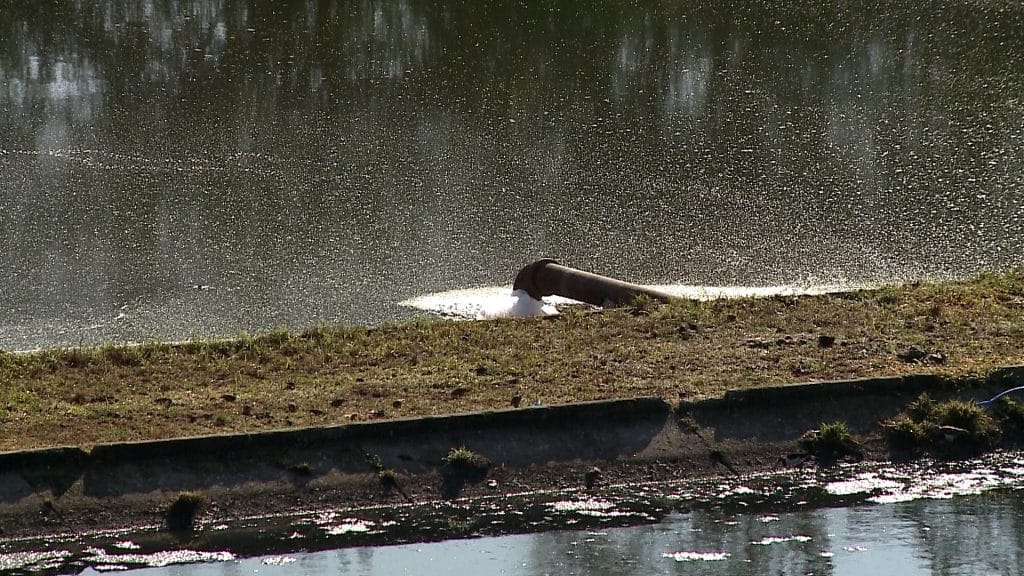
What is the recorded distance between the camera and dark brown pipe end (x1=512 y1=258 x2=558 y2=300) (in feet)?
33.4

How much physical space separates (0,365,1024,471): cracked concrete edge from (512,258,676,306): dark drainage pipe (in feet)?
6.66

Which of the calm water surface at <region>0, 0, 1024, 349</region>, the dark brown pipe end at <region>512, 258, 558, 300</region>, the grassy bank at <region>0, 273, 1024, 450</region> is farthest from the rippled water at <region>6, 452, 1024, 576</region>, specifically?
the calm water surface at <region>0, 0, 1024, 349</region>

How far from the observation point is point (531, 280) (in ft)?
33.4

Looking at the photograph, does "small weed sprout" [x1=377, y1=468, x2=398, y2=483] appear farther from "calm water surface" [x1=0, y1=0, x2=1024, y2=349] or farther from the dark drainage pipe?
"calm water surface" [x1=0, y1=0, x2=1024, y2=349]

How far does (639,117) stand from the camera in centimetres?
1644

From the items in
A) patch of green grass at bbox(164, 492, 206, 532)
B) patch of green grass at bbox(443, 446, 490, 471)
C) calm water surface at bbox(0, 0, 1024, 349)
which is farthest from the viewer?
calm water surface at bbox(0, 0, 1024, 349)

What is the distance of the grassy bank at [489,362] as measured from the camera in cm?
741

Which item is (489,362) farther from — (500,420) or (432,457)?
(432,457)

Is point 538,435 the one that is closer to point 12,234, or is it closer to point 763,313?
point 763,313

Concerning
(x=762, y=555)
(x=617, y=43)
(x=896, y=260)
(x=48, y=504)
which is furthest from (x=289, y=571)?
(x=617, y=43)

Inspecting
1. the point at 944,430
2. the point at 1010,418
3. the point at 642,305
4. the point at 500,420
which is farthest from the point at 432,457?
the point at 1010,418

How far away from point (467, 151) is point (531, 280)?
518cm

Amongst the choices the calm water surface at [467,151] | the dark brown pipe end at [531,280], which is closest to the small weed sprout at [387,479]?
the calm water surface at [467,151]

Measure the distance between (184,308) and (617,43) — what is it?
10.4m
